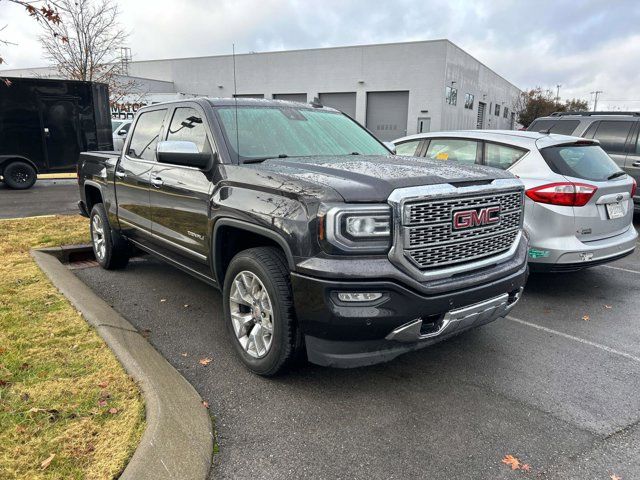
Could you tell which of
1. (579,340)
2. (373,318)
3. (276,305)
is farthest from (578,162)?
(276,305)

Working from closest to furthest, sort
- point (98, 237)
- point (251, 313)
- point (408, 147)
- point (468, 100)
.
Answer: point (251, 313), point (98, 237), point (408, 147), point (468, 100)

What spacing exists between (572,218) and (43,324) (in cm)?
493

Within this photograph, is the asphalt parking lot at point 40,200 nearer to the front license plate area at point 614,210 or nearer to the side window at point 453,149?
the side window at point 453,149

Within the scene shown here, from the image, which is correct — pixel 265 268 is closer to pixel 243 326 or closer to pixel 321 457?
pixel 243 326

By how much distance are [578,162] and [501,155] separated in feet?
2.70

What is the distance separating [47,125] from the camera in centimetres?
1312

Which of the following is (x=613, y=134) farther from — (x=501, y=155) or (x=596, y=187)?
(x=596, y=187)

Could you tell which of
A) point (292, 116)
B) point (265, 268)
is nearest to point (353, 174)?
point (265, 268)

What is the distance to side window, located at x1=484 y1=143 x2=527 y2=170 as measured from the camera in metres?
Answer: 5.45

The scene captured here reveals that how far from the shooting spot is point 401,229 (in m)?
2.79

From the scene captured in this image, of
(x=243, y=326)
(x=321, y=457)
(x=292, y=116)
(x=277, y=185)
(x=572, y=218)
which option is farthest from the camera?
(x=572, y=218)

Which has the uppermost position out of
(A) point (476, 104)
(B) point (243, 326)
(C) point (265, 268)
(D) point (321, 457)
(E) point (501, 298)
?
(A) point (476, 104)

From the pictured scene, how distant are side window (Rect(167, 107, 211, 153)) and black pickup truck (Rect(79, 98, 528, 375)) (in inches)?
0.7

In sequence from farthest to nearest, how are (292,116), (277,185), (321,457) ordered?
(292,116), (277,185), (321,457)
